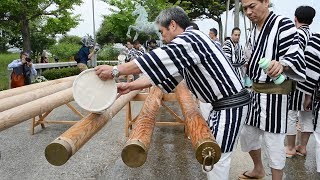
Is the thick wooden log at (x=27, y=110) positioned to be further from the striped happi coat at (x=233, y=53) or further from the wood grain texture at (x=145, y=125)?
the striped happi coat at (x=233, y=53)

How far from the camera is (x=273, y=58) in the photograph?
8.79 ft

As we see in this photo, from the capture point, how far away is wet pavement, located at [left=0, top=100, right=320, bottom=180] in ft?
12.4

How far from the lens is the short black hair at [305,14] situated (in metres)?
3.89

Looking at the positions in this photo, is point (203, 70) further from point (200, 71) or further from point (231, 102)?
point (231, 102)

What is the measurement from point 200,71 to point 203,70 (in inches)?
1.0

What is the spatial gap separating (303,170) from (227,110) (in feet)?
6.66

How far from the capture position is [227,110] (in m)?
2.39

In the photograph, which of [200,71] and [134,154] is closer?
[134,154]

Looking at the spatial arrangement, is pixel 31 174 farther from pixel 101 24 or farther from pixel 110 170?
pixel 101 24

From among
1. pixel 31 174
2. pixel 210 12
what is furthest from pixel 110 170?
pixel 210 12

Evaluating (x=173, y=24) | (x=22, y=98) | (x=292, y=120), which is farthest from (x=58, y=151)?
(x=292, y=120)

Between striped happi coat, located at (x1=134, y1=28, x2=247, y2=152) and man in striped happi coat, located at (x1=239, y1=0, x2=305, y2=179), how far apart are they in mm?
449

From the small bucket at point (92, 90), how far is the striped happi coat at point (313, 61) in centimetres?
236

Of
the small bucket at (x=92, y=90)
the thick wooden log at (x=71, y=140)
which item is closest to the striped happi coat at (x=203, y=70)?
the small bucket at (x=92, y=90)
